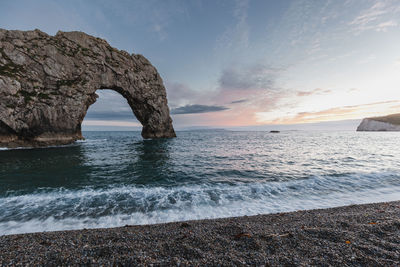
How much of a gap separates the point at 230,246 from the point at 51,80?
42923mm

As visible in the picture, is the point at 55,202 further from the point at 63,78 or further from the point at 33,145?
the point at 63,78

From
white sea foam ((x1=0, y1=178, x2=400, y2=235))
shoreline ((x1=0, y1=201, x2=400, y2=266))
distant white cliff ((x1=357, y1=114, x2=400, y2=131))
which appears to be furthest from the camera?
distant white cliff ((x1=357, y1=114, x2=400, y2=131))

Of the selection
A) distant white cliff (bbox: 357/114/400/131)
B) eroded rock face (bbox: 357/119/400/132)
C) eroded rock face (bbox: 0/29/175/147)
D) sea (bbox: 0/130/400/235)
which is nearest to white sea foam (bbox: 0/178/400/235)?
sea (bbox: 0/130/400/235)

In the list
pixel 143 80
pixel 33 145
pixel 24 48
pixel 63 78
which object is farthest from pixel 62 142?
pixel 143 80

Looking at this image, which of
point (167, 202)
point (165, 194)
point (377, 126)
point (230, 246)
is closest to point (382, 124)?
point (377, 126)

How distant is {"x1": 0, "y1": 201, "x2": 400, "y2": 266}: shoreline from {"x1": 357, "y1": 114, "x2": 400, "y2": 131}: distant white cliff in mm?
166107

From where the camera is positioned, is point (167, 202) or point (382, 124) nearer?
point (167, 202)

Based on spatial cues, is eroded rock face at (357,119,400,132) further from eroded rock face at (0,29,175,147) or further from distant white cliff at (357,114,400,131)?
eroded rock face at (0,29,175,147)

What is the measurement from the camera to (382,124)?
10725 cm

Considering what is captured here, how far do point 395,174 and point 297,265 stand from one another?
51.1 ft

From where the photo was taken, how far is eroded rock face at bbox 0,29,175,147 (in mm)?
25281

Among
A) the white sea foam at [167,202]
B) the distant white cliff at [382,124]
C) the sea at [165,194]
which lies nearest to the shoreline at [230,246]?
the white sea foam at [167,202]

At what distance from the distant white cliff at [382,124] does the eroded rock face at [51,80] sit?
17230 centimetres

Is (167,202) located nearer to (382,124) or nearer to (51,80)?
(51,80)
